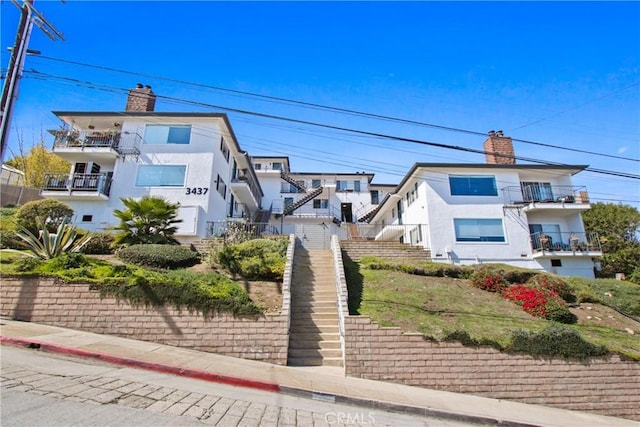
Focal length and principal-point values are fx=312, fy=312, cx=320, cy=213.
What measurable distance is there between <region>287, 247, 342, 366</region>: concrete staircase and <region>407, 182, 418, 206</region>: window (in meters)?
11.1

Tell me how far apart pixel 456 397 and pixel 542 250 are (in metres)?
15.6

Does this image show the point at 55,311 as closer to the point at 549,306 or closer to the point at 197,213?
the point at 197,213

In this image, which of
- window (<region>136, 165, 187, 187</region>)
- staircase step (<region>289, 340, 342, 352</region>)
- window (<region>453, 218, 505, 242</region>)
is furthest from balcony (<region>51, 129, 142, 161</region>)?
window (<region>453, 218, 505, 242</region>)

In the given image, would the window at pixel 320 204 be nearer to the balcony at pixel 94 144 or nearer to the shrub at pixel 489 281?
the balcony at pixel 94 144

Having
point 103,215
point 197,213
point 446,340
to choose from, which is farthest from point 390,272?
point 103,215

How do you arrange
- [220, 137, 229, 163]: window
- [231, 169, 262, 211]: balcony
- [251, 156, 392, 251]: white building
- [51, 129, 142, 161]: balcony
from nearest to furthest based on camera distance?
[51, 129, 142, 161]: balcony
[220, 137, 229, 163]: window
[231, 169, 262, 211]: balcony
[251, 156, 392, 251]: white building

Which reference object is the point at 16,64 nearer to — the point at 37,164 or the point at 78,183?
the point at 78,183

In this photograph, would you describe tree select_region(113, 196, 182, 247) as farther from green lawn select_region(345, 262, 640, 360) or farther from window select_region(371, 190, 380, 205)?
window select_region(371, 190, 380, 205)

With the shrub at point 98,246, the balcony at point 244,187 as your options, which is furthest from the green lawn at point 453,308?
the balcony at point 244,187

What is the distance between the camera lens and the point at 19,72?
963 centimetres

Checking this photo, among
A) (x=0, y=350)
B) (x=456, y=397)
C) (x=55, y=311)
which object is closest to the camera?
(x=0, y=350)

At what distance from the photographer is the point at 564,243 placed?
793 inches

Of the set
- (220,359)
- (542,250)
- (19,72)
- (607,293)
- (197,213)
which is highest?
(19,72)

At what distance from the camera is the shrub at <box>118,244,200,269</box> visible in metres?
12.0
